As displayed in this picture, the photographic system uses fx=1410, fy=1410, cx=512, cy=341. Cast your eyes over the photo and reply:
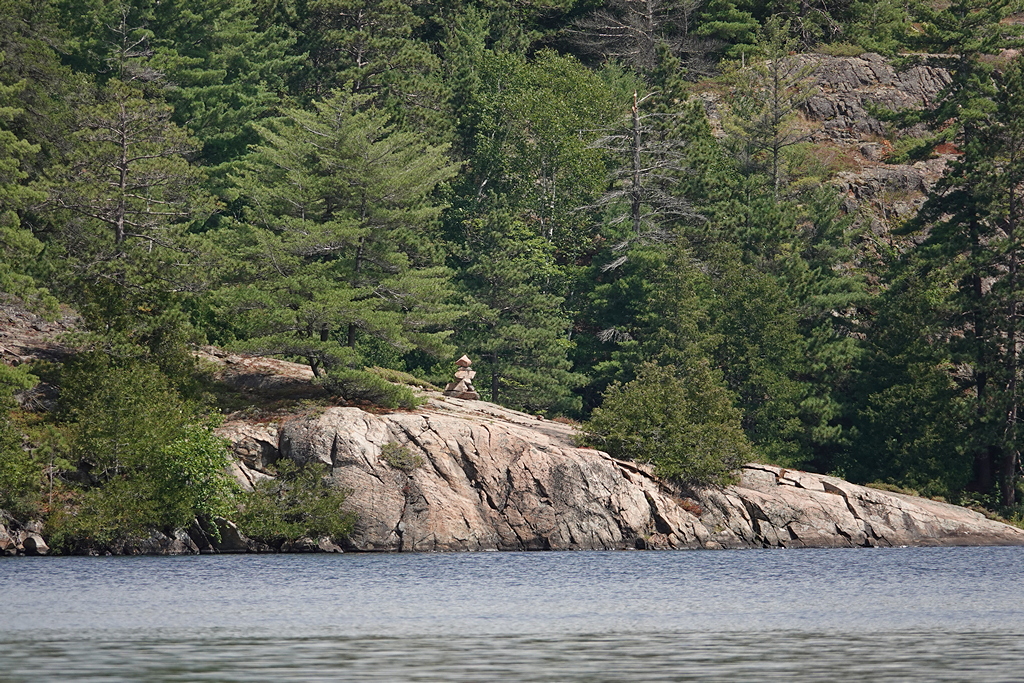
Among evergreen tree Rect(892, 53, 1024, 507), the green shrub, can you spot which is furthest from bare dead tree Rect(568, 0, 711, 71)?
evergreen tree Rect(892, 53, 1024, 507)

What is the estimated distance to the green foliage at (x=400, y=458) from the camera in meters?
52.5

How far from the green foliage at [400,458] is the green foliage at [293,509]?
2.29m

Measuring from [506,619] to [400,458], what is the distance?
22.7 m

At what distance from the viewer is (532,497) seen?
54031 millimetres

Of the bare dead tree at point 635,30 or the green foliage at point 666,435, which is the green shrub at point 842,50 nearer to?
the bare dead tree at point 635,30

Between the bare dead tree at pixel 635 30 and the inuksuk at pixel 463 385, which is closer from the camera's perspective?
the inuksuk at pixel 463 385

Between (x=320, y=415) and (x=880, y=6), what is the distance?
72968 mm

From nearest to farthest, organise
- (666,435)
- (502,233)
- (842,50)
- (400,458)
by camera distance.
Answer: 1. (400,458)
2. (666,435)
3. (502,233)
4. (842,50)

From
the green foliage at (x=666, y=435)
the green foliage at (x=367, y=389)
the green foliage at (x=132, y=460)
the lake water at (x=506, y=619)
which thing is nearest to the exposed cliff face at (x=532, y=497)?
the green foliage at (x=666, y=435)

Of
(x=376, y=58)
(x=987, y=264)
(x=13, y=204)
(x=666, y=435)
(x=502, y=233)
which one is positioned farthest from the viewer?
(x=376, y=58)

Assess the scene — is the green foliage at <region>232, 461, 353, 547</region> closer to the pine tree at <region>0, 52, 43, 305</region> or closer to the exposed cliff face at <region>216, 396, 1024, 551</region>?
the exposed cliff face at <region>216, 396, 1024, 551</region>

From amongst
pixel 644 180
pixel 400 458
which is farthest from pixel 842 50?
pixel 400 458

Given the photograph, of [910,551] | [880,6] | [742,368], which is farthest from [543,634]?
[880,6]

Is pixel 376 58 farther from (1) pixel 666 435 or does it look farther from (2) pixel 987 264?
(1) pixel 666 435
